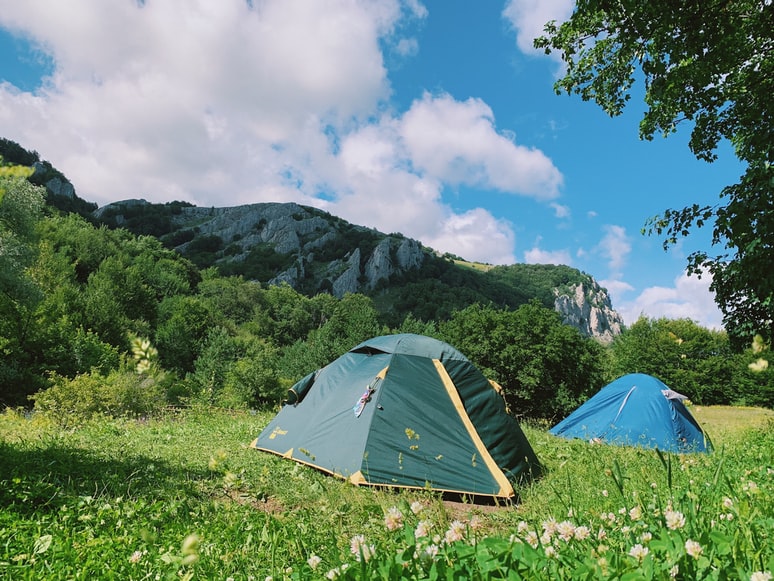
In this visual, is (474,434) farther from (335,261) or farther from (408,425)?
(335,261)

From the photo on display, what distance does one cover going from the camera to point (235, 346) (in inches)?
1657

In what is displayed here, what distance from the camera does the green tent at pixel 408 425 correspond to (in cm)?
563

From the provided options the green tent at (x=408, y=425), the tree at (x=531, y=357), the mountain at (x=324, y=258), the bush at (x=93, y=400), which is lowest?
the bush at (x=93, y=400)

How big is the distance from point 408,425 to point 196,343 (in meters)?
44.9

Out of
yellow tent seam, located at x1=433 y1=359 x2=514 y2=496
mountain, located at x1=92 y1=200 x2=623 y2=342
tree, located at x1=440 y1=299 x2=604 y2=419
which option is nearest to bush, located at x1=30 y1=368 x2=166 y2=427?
yellow tent seam, located at x1=433 y1=359 x2=514 y2=496

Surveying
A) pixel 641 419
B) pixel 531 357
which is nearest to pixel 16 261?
pixel 641 419

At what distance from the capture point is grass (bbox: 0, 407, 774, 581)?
1.35 meters

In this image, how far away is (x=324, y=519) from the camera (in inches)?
138

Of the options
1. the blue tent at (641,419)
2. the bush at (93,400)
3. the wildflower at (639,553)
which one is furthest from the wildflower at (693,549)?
the bush at (93,400)

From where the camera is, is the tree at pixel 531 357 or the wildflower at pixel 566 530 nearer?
the wildflower at pixel 566 530

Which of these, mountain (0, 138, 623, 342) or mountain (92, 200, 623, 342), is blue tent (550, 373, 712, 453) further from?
mountain (92, 200, 623, 342)

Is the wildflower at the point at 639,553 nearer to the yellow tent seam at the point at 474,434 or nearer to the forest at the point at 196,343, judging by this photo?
the forest at the point at 196,343

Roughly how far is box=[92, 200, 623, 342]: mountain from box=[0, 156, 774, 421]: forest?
34723 millimetres

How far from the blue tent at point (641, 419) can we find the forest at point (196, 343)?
6.73ft
